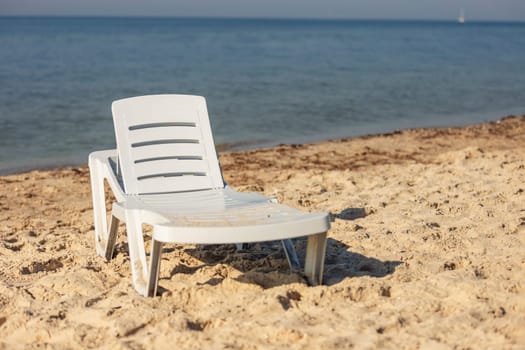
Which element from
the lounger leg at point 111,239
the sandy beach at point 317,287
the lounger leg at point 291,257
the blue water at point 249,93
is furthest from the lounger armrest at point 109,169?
the blue water at point 249,93

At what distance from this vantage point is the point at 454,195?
624 cm

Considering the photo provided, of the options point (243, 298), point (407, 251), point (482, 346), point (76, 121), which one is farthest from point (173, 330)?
point (76, 121)

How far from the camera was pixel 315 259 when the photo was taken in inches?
158

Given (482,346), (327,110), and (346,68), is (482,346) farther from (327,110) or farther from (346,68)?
(346,68)

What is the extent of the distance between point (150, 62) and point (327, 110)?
11.7 metres

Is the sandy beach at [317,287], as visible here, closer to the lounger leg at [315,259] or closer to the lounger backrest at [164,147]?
the lounger leg at [315,259]

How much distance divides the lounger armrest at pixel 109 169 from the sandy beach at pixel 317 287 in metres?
0.46

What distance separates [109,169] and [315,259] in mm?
1703

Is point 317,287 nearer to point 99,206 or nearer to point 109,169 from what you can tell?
point 109,169

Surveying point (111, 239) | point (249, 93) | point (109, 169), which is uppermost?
point (109, 169)

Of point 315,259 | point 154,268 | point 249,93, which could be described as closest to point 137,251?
point 154,268

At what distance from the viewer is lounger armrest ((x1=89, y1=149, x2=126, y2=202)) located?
4766 mm

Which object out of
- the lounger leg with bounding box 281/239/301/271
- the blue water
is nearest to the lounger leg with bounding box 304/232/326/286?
the lounger leg with bounding box 281/239/301/271

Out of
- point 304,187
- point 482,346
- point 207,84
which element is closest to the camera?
point 482,346
